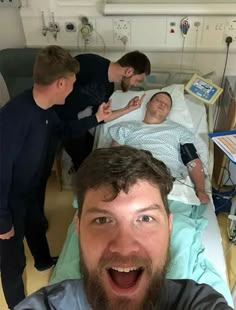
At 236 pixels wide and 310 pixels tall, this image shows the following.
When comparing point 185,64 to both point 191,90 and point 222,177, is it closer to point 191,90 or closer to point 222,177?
point 191,90

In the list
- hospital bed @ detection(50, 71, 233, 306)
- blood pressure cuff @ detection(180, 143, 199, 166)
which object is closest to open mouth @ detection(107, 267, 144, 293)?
hospital bed @ detection(50, 71, 233, 306)

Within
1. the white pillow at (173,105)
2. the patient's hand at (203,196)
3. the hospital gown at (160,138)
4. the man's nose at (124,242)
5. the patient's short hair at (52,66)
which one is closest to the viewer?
the man's nose at (124,242)

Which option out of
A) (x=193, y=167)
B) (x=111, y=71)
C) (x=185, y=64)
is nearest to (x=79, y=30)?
(x=111, y=71)

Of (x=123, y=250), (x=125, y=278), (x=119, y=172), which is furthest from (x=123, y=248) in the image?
(x=119, y=172)

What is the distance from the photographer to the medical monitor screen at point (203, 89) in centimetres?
245

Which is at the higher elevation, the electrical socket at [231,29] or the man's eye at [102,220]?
the electrical socket at [231,29]

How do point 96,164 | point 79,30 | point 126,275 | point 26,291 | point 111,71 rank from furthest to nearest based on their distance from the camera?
point 79,30
point 111,71
point 26,291
point 96,164
point 126,275

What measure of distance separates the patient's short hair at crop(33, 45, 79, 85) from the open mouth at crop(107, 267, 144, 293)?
40.9 inches

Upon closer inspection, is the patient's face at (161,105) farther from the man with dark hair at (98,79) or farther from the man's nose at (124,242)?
the man's nose at (124,242)

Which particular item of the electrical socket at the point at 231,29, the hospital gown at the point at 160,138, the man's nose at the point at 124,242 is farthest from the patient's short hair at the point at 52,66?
the electrical socket at the point at 231,29

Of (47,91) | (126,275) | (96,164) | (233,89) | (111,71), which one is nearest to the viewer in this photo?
(126,275)

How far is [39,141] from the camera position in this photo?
1.69 m

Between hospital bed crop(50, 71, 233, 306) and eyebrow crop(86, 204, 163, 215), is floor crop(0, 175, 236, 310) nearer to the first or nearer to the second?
hospital bed crop(50, 71, 233, 306)

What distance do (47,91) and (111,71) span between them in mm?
748
